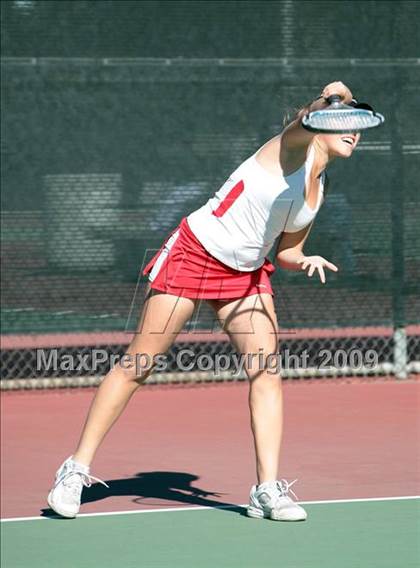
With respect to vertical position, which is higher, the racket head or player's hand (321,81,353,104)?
player's hand (321,81,353,104)

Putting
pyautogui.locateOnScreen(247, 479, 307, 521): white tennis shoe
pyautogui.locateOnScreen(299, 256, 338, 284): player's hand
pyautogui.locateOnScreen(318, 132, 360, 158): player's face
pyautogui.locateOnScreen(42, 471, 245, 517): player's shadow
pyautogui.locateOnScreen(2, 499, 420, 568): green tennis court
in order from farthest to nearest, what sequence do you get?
pyautogui.locateOnScreen(42, 471, 245, 517): player's shadow → pyautogui.locateOnScreen(247, 479, 307, 521): white tennis shoe → pyautogui.locateOnScreen(318, 132, 360, 158): player's face → pyautogui.locateOnScreen(299, 256, 338, 284): player's hand → pyautogui.locateOnScreen(2, 499, 420, 568): green tennis court

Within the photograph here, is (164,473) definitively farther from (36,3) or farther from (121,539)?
(36,3)

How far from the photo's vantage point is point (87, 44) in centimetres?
754

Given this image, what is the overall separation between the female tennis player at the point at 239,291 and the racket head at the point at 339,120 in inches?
9.0

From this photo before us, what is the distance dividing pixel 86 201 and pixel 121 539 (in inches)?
135

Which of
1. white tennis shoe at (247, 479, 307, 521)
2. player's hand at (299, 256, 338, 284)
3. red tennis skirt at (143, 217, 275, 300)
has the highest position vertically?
red tennis skirt at (143, 217, 275, 300)

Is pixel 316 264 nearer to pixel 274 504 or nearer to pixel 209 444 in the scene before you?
pixel 274 504

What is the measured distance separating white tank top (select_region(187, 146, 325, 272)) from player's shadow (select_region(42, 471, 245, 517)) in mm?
996

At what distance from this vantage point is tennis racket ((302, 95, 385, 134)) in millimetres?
4211

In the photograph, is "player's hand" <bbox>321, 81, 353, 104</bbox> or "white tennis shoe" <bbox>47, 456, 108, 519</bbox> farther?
"white tennis shoe" <bbox>47, 456, 108, 519</bbox>

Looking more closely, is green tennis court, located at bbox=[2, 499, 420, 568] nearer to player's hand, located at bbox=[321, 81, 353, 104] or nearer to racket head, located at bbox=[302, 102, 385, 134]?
racket head, located at bbox=[302, 102, 385, 134]

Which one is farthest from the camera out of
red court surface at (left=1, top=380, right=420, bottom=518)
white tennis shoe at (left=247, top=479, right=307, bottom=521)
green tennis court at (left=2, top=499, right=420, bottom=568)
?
red court surface at (left=1, top=380, right=420, bottom=518)

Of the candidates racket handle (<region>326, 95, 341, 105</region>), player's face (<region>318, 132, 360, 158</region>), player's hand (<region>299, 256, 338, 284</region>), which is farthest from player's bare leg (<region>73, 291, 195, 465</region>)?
racket handle (<region>326, 95, 341, 105</region>)

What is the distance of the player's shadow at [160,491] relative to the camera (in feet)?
16.6
